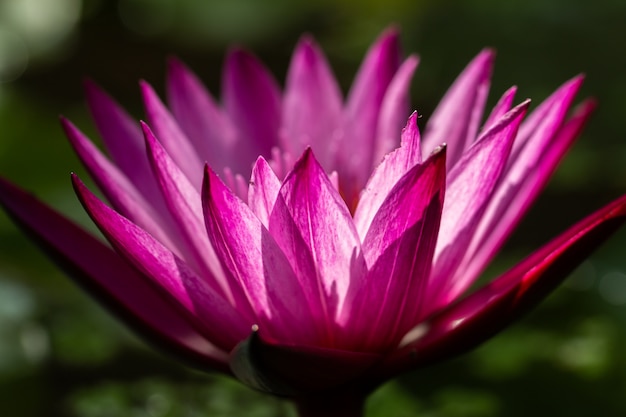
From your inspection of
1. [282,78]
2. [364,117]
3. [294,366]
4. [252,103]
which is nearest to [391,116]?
[364,117]

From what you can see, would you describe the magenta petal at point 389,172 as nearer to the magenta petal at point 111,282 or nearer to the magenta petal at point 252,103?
the magenta petal at point 111,282

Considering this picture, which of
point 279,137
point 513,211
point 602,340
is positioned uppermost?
point 279,137

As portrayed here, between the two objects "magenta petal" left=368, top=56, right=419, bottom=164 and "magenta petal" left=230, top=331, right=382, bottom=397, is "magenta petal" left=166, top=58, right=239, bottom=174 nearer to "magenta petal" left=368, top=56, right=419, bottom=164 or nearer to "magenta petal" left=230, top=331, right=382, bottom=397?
"magenta petal" left=368, top=56, right=419, bottom=164

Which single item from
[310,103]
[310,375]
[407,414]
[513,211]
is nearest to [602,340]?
[407,414]

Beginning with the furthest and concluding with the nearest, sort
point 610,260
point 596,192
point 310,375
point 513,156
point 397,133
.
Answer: point 596,192, point 610,260, point 397,133, point 513,156, point 310,375

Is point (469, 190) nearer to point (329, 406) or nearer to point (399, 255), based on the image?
point (399, 255)

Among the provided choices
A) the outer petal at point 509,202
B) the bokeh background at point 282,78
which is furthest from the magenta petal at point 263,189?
the bokeh background at point 282,78

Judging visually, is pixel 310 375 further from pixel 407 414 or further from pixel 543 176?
pixel 407 414
